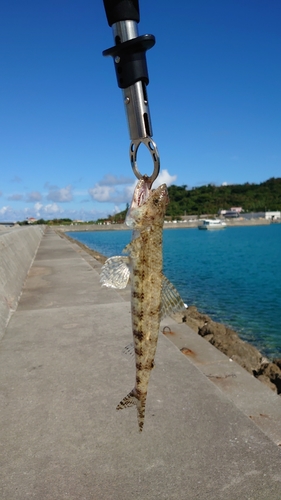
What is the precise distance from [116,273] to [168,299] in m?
0.25

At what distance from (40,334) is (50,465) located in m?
3.37

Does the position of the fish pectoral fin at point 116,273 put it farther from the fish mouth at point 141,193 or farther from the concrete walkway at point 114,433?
the concrete walkway at point 114,433

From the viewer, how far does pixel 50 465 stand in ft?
11.0

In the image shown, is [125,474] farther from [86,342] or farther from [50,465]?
[86,342]

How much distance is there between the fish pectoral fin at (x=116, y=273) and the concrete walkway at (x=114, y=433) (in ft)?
6.76

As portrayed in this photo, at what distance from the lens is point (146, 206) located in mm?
1673

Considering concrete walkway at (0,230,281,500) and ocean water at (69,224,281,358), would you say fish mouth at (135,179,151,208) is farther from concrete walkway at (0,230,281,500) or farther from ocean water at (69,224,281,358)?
ocean water at (69,224,281,358)

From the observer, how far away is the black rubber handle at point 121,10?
1.69 meters

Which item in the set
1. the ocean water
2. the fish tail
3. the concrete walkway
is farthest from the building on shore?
the fish tail

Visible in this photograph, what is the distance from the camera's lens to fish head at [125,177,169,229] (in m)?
1.68

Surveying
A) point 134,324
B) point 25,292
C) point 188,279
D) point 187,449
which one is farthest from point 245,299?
point 134,324

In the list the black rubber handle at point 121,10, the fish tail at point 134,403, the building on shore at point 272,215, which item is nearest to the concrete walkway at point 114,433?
the fish tail at point 134,403

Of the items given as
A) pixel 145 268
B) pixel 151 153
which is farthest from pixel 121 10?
pixel 145 268

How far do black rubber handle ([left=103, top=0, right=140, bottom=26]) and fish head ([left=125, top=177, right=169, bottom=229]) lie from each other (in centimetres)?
69
